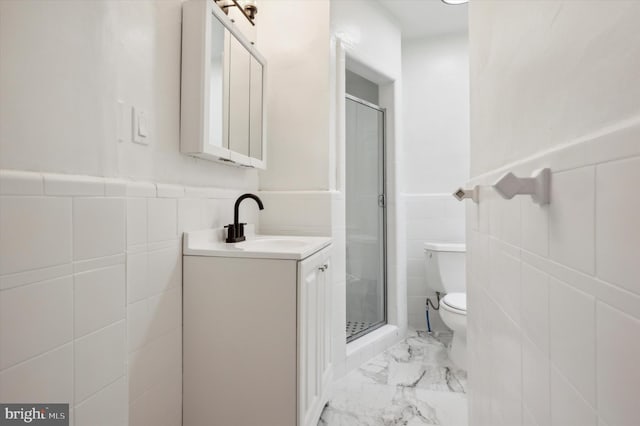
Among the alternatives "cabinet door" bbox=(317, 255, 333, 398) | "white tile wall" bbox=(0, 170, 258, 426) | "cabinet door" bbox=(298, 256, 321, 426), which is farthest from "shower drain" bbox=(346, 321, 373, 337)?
"white tile wall" bbox=(0, 170, 258, 426)

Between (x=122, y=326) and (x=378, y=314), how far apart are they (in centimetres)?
217

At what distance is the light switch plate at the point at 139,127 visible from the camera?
1.18 m

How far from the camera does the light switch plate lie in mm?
1176

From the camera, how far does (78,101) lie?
782 millimetres

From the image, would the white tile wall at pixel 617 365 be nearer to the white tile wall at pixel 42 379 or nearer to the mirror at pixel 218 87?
the white tile wall at pixel 42 379

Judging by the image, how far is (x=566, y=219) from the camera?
54cm

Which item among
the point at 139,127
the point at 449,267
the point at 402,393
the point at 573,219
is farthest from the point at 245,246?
the point at 449,267

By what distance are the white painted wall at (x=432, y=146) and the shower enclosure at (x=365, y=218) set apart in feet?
1.18

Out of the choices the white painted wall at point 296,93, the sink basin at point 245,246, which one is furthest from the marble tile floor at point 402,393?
the white painted wall at point 296,93

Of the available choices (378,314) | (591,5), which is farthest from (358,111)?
(591,5)

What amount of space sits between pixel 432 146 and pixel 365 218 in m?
0.94

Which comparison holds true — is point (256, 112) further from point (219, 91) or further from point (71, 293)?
point (71, 293)

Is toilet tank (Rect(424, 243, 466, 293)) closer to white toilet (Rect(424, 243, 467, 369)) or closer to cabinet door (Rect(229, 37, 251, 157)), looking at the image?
white toilet (Rect(424, 243, 467, 369))

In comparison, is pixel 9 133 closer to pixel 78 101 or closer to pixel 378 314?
pixel 78 101
